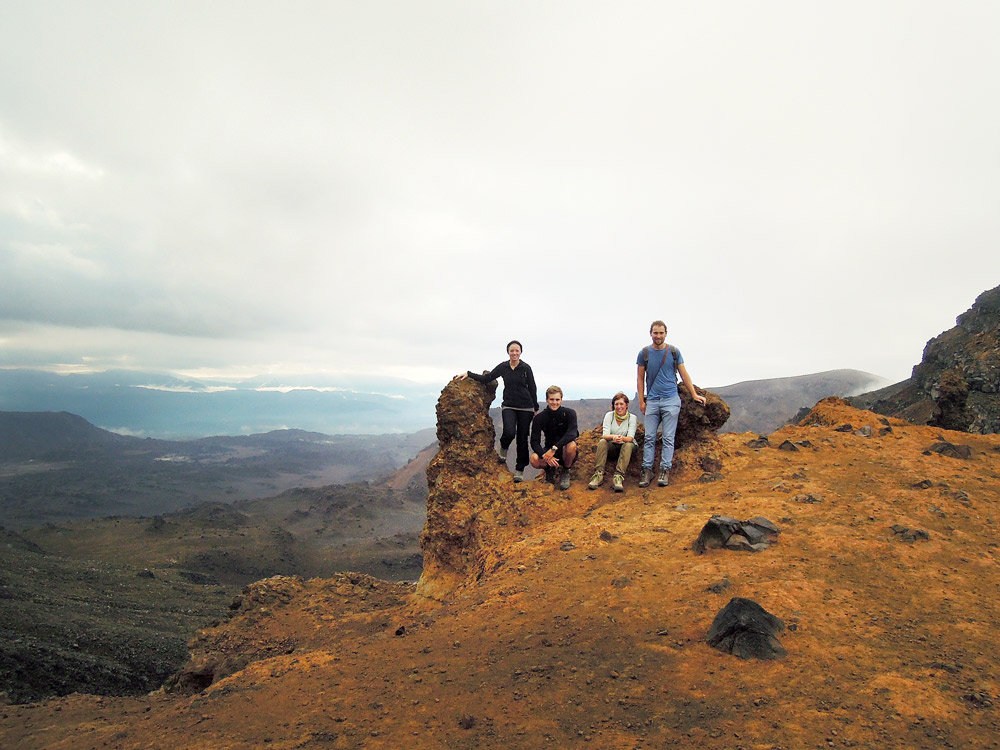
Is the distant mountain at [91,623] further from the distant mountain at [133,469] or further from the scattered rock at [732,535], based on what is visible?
the distant mountain at [133,469]


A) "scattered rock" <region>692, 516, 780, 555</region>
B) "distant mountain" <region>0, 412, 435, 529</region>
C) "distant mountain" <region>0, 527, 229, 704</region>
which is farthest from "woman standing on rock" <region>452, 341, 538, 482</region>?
"distant mountain" <region>0, 412, 435, 529</region>

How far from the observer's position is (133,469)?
10556 cm

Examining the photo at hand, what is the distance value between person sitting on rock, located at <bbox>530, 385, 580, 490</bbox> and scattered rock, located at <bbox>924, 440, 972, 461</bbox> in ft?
20.7

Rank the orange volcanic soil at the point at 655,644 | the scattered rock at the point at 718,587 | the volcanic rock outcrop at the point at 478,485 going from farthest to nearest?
the volcanic rock outcrop at the point at 478,485, the scattered rock at the point at 718,587, the orange volcanic soil at the point at 655,644

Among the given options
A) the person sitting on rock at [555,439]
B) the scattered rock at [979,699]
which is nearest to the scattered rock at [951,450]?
the person sitting on rock at [555,439]

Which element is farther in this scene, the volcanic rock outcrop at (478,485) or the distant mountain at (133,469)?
the distant mountain at (133,469)

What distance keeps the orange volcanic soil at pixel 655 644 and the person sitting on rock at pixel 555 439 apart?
98 centimetres

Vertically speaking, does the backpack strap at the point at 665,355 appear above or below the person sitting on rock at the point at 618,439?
above

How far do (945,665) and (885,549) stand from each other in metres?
2.16

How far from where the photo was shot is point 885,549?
16.9 feet

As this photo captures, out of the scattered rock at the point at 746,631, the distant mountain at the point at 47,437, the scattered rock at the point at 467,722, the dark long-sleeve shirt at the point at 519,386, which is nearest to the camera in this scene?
the scattered rock at the point at 467,722

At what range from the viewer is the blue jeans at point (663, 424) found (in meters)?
7.97

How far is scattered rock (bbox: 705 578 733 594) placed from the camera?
4.67 m

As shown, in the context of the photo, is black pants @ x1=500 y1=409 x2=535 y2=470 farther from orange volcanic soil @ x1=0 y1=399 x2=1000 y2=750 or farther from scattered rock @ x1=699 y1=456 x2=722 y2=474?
scattered rock @ x1=699 y1=456 x2=722 y2=474
